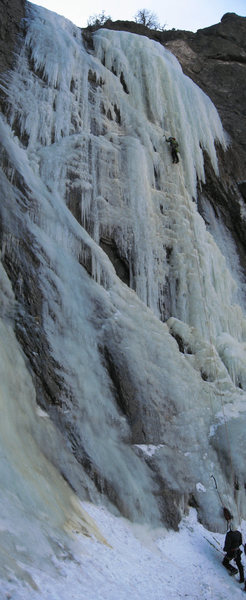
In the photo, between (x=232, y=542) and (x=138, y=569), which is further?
(x=232, y=542)

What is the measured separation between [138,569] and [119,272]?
7060 millimetres

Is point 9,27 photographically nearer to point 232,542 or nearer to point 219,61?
point 219,61

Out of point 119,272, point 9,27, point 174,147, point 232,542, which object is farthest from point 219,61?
point 232,542

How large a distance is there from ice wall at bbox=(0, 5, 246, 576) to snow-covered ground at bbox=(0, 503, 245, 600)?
42 cm

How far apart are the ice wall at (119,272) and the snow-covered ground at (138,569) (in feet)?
1.37

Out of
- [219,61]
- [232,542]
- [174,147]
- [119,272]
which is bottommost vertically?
[232,542]

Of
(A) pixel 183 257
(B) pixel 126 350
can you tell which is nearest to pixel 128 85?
(A) pixel 183 257

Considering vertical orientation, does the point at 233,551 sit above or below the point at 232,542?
below

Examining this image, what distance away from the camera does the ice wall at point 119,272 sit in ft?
29.0

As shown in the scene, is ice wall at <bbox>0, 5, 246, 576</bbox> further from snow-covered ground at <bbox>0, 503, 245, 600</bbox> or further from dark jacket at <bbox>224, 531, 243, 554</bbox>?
dark jacket at <bbox>224, 531, 243, 554</bbox>

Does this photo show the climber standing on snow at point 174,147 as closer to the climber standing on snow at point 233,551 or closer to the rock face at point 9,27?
the rock face at point 9,27

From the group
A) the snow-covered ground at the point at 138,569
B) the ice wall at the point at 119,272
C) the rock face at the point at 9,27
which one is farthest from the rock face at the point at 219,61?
the snow-covered ground at the point at 138,569

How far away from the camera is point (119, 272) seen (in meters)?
12.2

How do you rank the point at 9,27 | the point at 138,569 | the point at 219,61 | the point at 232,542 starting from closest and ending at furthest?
1. the point at 138,569
2. the point at 232,542
3. the point at 9,27
4. the point at 219,61
